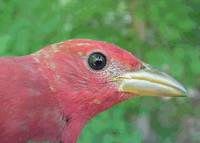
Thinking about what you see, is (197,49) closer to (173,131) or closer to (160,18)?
(160,18)

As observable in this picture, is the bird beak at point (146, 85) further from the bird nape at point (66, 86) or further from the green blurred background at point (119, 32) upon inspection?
the green blurred background at point (119, 32)

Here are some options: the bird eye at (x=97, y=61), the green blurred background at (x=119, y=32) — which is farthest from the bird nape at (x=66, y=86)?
the green blurred background at (x=119, y=32)

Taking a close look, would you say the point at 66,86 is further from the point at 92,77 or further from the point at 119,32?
the point at 119,32

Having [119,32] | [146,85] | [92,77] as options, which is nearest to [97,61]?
[92,77]

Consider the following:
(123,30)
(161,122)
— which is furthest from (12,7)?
(161,122)

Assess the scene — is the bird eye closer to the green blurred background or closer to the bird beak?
the bird beak

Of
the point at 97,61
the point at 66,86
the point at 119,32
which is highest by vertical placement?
the point at 119,32
